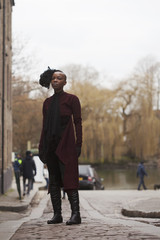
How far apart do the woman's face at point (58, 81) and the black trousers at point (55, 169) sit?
2.72ft

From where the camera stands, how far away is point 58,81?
22.6ft

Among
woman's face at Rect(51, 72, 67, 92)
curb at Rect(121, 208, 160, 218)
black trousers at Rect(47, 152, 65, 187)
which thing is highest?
woman's face at Rect(51, 72, 67, 92)

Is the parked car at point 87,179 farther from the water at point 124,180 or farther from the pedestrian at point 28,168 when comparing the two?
the water at point 124,180

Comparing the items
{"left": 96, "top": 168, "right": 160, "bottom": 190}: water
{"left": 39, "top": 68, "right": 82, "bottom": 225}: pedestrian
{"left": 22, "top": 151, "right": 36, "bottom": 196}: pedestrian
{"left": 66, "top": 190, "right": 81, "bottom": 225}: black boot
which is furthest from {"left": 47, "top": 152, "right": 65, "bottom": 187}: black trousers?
{"left": 96, "top": 168, "right": 160, "bottom": 190}: water

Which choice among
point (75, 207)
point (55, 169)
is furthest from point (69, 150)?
point (75, 207)

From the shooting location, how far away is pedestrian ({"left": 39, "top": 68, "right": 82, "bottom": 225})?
6613mm

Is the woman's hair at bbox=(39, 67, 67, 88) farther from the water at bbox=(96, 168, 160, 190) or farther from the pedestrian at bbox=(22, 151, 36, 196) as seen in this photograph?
the water at bbox=(96, 168, 160, 190)

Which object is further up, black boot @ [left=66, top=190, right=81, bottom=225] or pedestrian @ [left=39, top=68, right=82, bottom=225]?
pedestrian @ [left=39, top=68, right=82, bottom=225]

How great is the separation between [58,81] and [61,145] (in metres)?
0.84

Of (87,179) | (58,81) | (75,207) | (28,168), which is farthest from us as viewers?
(87,179)

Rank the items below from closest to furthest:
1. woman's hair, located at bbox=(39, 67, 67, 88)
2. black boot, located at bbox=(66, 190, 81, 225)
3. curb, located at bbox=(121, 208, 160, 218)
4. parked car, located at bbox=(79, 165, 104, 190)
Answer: black boot, located at bbox=(66, 190, 81, 225) < woman's hair, located at bbox=(39, 67, 67, 88) < curb, located at bbox=(121, 208, 160, 218) < parked car, located at bbox=(79, 165, 104, 190)

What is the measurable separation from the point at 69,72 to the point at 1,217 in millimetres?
43484

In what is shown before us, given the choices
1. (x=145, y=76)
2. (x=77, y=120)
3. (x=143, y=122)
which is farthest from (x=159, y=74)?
(x=77, y=120)

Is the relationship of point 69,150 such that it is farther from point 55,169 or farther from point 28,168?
point 28,168
